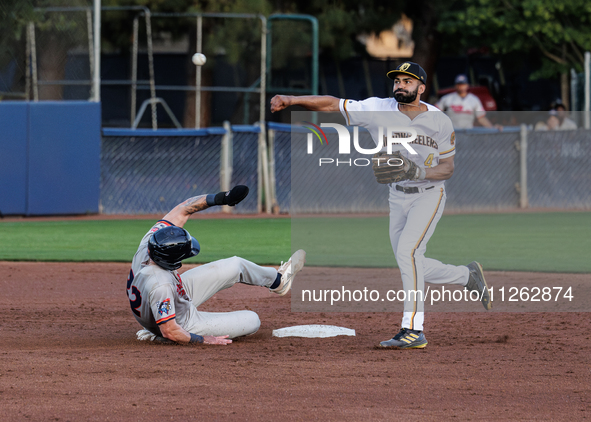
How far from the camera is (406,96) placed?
5602 mm

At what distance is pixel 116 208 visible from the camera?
15000 mm

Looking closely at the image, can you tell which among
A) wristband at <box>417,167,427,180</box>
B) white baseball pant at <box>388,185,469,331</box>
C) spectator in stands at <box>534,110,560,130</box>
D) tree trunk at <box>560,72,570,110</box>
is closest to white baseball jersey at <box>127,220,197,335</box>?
white baseball pant at <box>388,185,469,331</box>

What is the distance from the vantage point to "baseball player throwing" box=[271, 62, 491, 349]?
5.57 meters

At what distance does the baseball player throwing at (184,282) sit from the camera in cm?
535

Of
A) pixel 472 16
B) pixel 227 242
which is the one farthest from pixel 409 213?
pixel 472 16

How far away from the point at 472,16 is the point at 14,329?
725 inches

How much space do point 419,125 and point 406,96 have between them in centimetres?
24

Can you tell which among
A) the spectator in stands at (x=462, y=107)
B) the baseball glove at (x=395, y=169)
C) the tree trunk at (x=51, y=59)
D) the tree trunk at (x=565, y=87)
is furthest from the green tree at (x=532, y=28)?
the baseball glove at (x=395, y=169)

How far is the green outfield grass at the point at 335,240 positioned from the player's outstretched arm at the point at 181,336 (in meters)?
3.64

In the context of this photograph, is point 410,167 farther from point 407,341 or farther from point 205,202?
point 205,202

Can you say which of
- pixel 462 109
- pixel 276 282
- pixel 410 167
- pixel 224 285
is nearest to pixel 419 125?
pixel 410 167

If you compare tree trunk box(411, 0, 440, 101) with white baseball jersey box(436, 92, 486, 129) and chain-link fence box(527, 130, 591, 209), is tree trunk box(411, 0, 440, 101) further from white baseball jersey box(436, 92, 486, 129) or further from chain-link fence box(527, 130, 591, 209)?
chain-link fence box(527, 130, 591, 209)

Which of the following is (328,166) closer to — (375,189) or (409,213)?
(375,189)

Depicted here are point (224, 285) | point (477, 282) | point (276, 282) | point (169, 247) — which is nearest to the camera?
point (169, 247)
